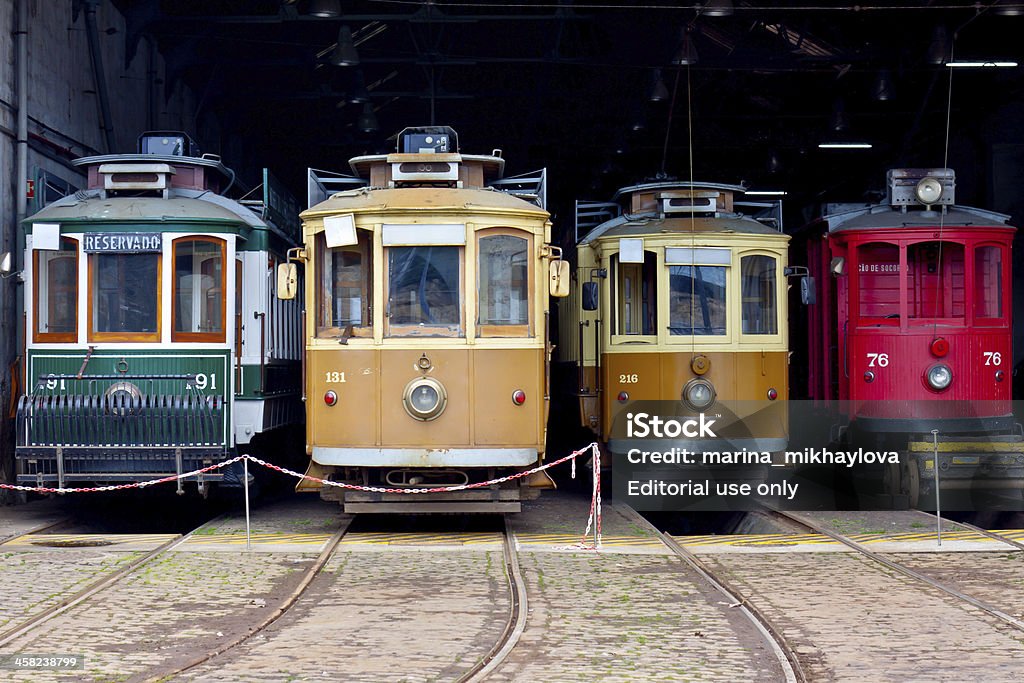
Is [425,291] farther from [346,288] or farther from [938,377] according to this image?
[938,377]

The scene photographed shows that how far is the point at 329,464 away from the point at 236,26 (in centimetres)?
1310

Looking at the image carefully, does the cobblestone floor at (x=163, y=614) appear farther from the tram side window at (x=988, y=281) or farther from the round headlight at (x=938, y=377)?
the tram side window at (x=988, y=281)

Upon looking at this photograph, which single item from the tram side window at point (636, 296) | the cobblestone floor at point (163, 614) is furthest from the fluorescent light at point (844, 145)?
the cobblestone floor at point (163, 614)

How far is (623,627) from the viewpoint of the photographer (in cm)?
814

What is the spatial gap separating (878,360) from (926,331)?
64 cm

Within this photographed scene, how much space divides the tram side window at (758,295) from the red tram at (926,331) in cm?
105

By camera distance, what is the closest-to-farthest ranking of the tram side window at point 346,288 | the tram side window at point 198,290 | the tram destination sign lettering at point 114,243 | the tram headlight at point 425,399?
the tram headlight at point 425,399, the tram side window at point 346,288, the tram destination sign lettering at point 114,243, the tram side window at point 198,290

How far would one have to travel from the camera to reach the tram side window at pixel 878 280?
1524 cm

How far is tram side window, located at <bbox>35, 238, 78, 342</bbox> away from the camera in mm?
13148

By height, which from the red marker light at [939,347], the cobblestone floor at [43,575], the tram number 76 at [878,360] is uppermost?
the red marker light at [939,347]

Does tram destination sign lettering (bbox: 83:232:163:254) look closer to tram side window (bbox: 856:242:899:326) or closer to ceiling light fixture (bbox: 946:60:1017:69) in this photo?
tram side window (bbox: 856:242:899:326)

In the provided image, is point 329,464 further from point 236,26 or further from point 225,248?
point 236,26

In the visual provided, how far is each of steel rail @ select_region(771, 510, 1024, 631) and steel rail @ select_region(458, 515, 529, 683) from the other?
10.1ft

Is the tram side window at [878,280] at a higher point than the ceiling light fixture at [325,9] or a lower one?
lower
